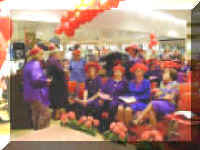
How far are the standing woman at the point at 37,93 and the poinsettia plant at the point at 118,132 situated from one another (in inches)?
22.8

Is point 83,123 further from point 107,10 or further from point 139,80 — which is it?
→ point 107,10

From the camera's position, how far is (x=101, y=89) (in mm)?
2078

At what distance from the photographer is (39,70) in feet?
6.80

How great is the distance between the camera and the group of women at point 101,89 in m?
2.05

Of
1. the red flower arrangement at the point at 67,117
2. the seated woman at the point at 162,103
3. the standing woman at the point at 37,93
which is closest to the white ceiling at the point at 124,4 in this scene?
the standing woman at the point at 37,93

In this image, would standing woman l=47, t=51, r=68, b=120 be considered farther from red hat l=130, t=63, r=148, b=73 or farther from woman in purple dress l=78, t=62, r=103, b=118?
red hat l=130, t=63, r=148, b=73

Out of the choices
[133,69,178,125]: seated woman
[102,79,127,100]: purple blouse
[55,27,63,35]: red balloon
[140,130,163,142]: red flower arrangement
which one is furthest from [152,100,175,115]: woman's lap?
[55,27,63,35]: red balloon

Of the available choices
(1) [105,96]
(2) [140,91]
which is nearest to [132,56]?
(2) [140,91]

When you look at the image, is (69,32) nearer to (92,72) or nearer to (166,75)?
(92,72)

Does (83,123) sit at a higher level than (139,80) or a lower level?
lower

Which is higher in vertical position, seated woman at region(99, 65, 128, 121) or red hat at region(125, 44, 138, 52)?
red hat at region(125, 44, 138, 52)

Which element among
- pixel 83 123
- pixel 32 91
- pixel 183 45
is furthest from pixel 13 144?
pixel 183 45

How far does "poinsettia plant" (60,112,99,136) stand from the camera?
6.82ft

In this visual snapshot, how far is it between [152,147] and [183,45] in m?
0.97
